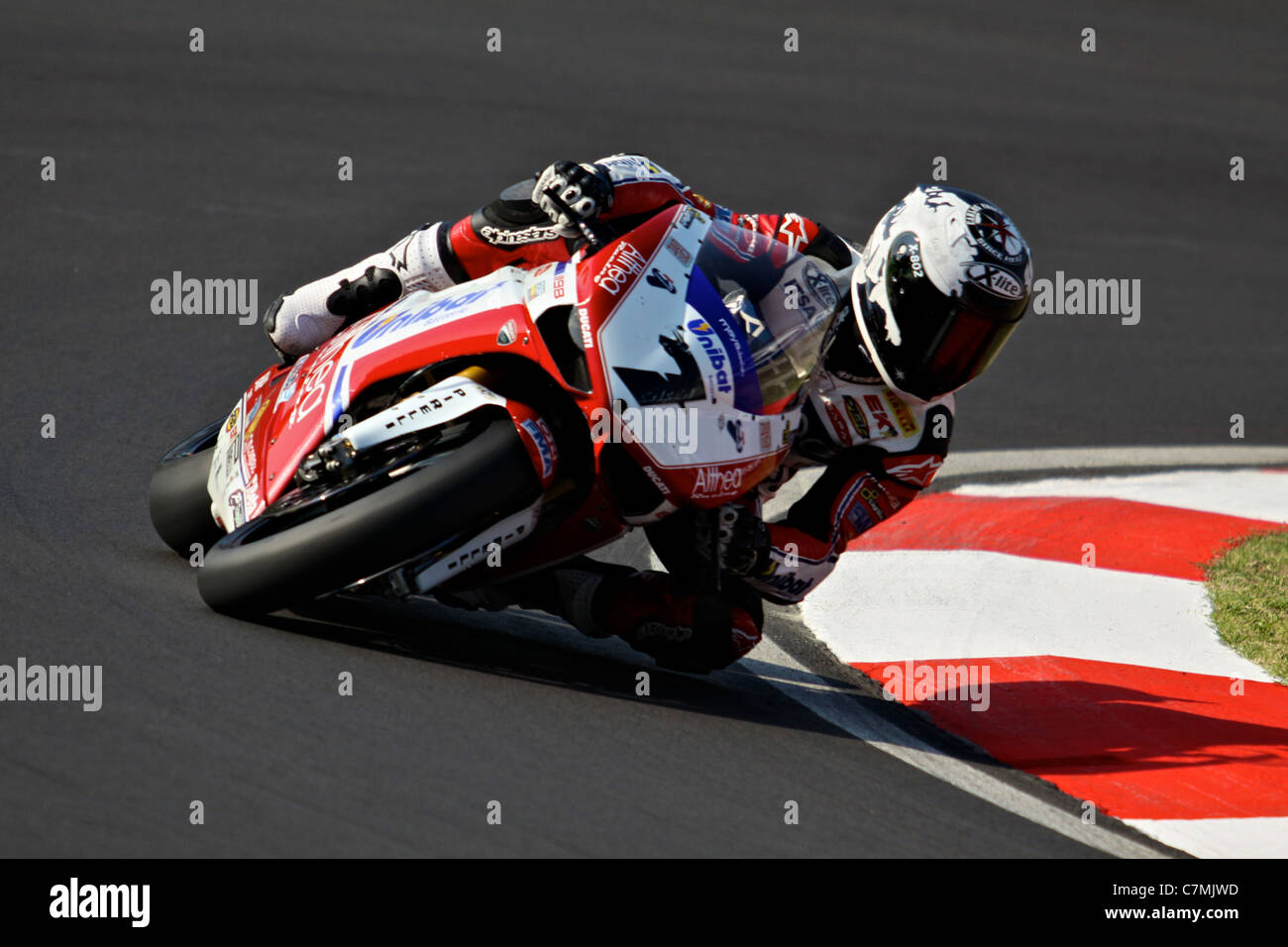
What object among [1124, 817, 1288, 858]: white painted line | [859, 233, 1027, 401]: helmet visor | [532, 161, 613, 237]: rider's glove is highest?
[532, 161, 613, 237]: rider's glove

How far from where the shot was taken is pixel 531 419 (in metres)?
4.21

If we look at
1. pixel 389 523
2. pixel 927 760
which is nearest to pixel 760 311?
pixel 389 523

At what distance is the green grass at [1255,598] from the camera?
5.73 metres

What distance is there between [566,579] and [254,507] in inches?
38.8

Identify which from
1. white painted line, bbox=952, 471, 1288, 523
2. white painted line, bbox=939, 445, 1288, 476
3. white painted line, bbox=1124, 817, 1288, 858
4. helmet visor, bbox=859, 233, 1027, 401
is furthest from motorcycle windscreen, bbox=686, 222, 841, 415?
white painted line, bbox=939, 445, 1288, 476

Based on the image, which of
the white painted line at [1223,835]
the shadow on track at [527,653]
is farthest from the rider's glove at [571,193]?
the white painted line at [1223,835]

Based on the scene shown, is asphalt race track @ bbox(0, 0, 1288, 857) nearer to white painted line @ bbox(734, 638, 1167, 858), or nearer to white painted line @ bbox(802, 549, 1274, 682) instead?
white painted line @ bbox(734, 638, 1167, 858)

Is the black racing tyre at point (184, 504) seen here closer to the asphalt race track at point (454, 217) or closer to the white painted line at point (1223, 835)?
the asphalt race track at point (454, 217)

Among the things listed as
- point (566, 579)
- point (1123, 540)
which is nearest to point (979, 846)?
point (566, 579)

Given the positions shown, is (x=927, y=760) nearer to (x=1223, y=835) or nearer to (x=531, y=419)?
(x=1223, y=835)

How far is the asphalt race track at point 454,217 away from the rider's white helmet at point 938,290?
114 cm

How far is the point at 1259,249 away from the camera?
1091cm

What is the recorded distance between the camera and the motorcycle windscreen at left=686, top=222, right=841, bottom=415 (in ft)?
14.2
